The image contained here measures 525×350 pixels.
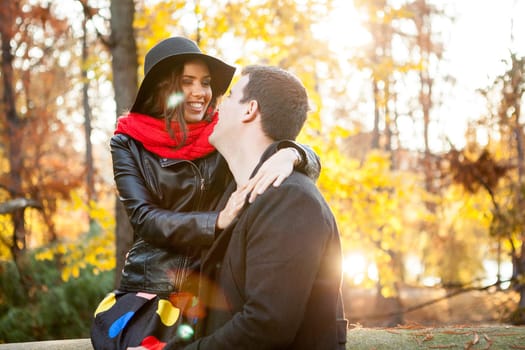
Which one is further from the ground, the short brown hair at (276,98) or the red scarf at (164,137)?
the short brown hair at (276,98)

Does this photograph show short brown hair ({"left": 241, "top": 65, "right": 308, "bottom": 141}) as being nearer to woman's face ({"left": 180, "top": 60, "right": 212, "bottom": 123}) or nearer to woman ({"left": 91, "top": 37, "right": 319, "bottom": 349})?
woman ({"left": 91, "top": 37, "right": 319, "bottom": 349})

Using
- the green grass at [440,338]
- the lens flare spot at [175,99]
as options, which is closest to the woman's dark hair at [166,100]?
the lens flare spot at [175,99]

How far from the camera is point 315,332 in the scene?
183cm

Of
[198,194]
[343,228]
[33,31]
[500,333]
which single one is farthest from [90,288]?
[33,31]

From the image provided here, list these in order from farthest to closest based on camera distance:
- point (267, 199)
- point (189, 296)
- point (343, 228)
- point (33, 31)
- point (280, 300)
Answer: point (33, 31), point (343, 228), point (189, 296), point (267, 199), point (280, 300)

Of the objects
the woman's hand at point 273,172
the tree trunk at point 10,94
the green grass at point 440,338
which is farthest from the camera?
the tree trunk at point 10,94

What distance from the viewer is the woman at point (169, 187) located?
2.15 m

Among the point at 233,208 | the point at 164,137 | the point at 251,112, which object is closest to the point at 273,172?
the point at 233,208

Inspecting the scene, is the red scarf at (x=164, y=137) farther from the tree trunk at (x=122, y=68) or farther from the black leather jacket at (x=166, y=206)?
the tree trunk at (x=122, y=68)

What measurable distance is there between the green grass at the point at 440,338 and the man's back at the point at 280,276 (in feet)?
3.84

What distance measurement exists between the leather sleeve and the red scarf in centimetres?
6

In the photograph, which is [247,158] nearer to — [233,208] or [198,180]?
[233,208]

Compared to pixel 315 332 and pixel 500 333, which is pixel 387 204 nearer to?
pixel 500 333

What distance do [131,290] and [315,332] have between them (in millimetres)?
1002
